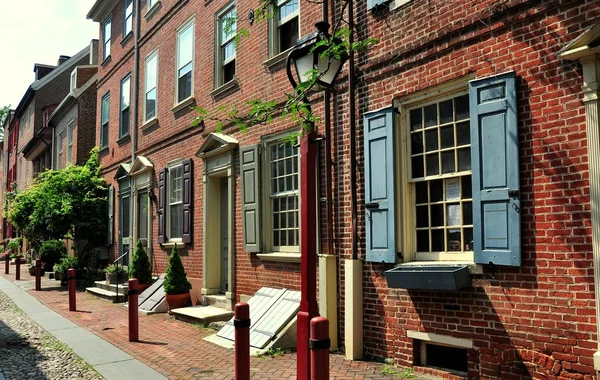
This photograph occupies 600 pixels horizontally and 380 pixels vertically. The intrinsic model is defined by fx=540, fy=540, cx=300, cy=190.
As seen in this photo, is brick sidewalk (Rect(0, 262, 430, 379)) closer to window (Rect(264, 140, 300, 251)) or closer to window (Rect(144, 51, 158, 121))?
window (Rect(264, 140, 300, 251))

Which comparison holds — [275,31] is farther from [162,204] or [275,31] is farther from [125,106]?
[125,106]

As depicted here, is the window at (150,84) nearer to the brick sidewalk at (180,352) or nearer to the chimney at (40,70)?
the brick sidewalk at (180,352)

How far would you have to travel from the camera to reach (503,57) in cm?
541

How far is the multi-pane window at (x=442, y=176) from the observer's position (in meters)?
5.86

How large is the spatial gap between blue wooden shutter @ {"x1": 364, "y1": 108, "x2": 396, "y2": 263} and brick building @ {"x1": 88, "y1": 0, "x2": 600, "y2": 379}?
0.8 inches

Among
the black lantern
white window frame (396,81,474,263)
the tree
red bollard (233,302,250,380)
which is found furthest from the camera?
the tree

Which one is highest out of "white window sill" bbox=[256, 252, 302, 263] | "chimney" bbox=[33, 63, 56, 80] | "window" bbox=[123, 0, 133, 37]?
"chimney" bbox=[33, 63, 56, 80]

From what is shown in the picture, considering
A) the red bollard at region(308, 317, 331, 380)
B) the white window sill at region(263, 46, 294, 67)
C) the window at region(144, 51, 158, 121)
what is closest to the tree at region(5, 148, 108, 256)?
the window at region(144, 51, 158, 121)

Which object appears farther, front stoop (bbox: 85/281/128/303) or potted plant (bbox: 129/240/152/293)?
front stoop (bbox: 85/281/128/303)

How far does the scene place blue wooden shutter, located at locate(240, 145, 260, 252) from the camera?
9086 millimetres

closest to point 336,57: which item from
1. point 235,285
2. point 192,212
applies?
point 235,285

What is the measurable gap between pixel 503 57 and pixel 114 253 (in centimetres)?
1390

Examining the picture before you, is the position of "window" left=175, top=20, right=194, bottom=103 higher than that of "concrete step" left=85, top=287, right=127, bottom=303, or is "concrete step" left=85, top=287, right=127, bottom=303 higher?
"window" left=175, top=20, right=194, bottom=103

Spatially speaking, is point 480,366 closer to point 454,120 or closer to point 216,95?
point 454,120
